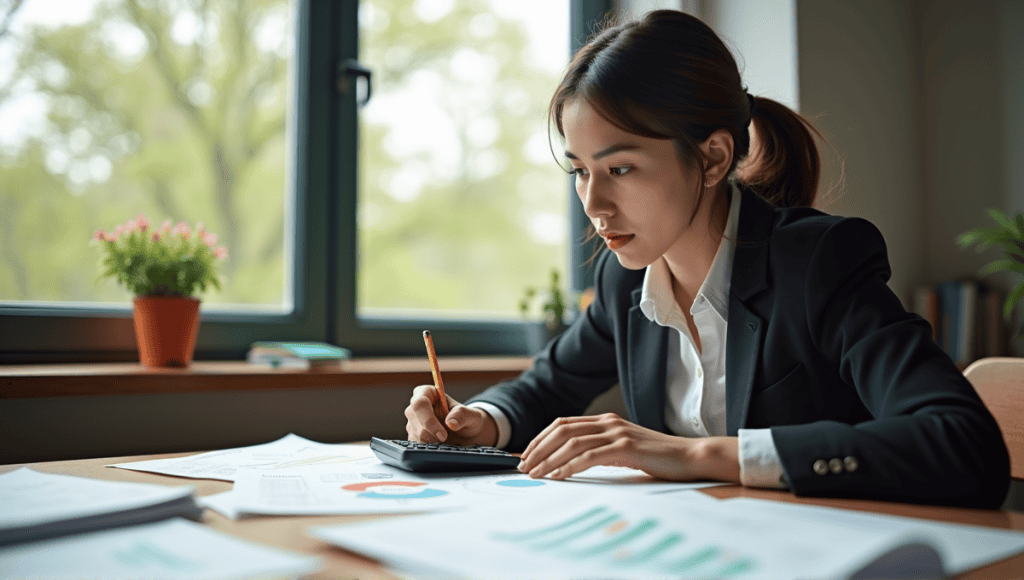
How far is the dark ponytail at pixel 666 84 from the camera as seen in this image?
105 centimetres

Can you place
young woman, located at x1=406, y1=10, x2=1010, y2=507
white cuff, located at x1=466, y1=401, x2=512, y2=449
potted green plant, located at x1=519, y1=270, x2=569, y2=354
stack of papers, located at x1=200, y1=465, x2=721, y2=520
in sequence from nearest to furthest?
stack of papers, located at x1=200, y1=465, x2=721, y2=520
young woman, located at x1=406, y1=10, x2=1010, y2=507
white cuff, located at x1=466, y1=401, x2=512, y2=449
potted green plant, located at x1=519, y1=270, x2=569, y2=354

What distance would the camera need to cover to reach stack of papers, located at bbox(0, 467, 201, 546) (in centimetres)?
54

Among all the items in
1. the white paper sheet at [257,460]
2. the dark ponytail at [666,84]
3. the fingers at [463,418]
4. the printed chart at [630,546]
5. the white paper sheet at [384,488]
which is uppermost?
the dark ponytail at [666,84]

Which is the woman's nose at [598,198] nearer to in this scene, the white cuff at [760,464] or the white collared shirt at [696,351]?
the white collared shirt at [696,351]

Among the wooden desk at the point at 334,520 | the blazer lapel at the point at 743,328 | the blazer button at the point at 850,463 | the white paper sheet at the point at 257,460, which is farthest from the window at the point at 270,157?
the blazer button at the point at 850,463

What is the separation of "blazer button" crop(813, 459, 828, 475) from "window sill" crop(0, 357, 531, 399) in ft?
3.42

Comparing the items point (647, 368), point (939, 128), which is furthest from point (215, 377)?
point (939, 128)

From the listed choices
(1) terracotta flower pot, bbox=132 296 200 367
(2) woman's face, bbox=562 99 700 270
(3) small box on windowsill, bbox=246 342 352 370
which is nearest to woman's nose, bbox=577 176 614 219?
(2) woman's face, bbox=562 99 700 270

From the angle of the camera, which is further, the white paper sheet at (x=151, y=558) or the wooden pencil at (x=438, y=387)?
the wooden pencil at (x=438, y=387)

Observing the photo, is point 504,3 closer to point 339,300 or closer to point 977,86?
point 339,300

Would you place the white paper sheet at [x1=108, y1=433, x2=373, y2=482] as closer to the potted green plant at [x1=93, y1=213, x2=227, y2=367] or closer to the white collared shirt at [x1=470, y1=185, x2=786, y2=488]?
the white collared shirt at [x1=470, y1=185, x2=786, y2=488]

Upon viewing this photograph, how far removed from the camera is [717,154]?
3.72ft

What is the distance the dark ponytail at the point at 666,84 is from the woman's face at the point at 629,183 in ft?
0.06

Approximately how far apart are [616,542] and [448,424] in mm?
561
